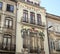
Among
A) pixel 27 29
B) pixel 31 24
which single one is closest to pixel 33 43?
pixel 27 29

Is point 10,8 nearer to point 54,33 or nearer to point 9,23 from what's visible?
point 9,23

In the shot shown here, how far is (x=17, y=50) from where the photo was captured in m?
19.3

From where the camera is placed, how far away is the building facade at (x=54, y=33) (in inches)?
901

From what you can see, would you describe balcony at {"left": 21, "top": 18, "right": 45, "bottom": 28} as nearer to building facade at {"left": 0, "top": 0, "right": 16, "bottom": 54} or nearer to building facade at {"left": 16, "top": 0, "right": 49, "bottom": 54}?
building facade at {"left": 16, "top": 0, "right": 49, "bottom": 54}

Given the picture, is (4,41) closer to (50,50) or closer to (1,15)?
(1,15)

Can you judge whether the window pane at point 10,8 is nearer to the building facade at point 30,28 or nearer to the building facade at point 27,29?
the building facade at point 27,29

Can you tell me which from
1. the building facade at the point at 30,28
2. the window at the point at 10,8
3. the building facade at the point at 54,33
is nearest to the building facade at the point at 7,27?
the window at the point at 10,8

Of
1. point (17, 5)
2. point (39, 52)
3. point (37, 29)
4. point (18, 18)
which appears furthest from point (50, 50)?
point (17, 5)

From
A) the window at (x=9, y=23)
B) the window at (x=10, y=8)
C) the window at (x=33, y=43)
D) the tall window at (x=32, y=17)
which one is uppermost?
the window at (x=10, y=8)

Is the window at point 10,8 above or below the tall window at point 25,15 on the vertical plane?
above

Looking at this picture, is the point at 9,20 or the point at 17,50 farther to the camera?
the point at 9,20

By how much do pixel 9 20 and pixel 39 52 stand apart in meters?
6.86

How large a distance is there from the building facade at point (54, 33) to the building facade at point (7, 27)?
22.3ft

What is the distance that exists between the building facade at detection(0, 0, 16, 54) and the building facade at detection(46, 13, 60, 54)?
6.79 metres
